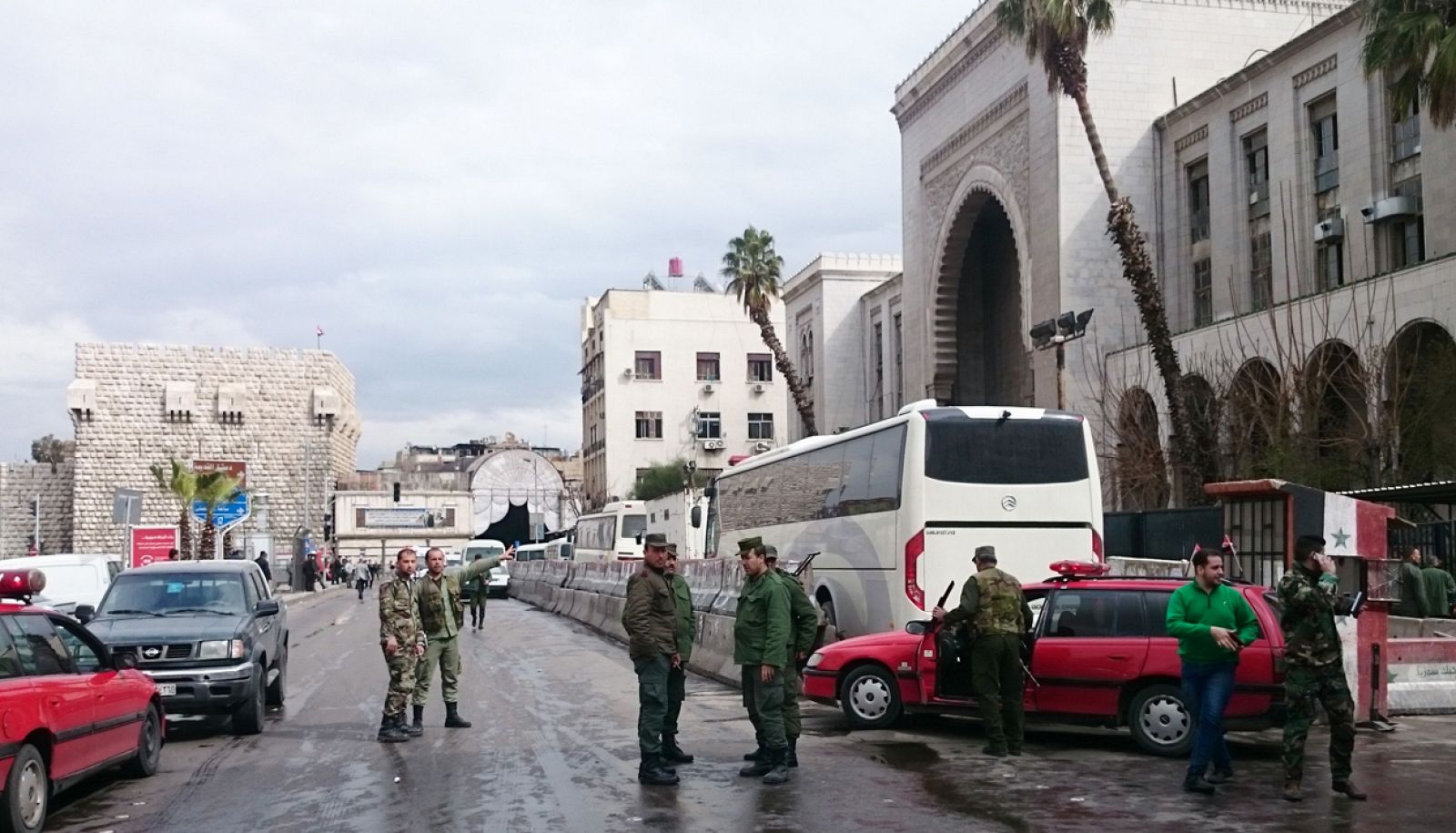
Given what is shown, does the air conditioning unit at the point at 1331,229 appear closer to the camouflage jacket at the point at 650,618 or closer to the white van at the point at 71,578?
the white van at the point at 71,578

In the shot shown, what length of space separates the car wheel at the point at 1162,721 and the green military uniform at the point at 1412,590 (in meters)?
8.85

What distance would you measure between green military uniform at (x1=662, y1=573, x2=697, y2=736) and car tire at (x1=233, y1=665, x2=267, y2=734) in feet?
14.8

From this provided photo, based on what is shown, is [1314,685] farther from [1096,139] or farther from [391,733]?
[1096,139]

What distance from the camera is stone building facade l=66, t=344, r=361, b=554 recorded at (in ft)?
301

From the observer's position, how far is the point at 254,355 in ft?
315

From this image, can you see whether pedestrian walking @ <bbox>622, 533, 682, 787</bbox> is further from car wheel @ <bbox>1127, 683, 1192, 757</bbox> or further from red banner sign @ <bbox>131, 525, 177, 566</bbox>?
red banner sign @ <bbox>131, 525, 177, 566</bbox>

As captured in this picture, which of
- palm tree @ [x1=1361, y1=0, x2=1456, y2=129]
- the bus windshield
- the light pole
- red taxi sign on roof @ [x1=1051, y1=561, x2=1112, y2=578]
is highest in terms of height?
palm tree @ [x1=1361, y1=0, x2=1456, y2=129]

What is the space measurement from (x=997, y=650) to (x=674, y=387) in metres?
83.6

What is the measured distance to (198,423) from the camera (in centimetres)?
9412

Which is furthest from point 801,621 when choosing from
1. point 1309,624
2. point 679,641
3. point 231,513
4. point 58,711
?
point 231,513

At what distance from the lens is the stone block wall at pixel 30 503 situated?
96.6 meters

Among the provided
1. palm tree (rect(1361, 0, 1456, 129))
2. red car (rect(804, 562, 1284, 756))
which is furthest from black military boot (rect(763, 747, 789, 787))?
palm tree (rect(1361, 0, 1456, 129))

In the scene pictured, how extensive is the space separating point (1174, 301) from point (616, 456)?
55.5 meters

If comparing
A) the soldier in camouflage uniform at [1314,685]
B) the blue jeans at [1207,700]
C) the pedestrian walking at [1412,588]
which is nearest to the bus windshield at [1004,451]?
the pedestrian walking at [1412,588]
